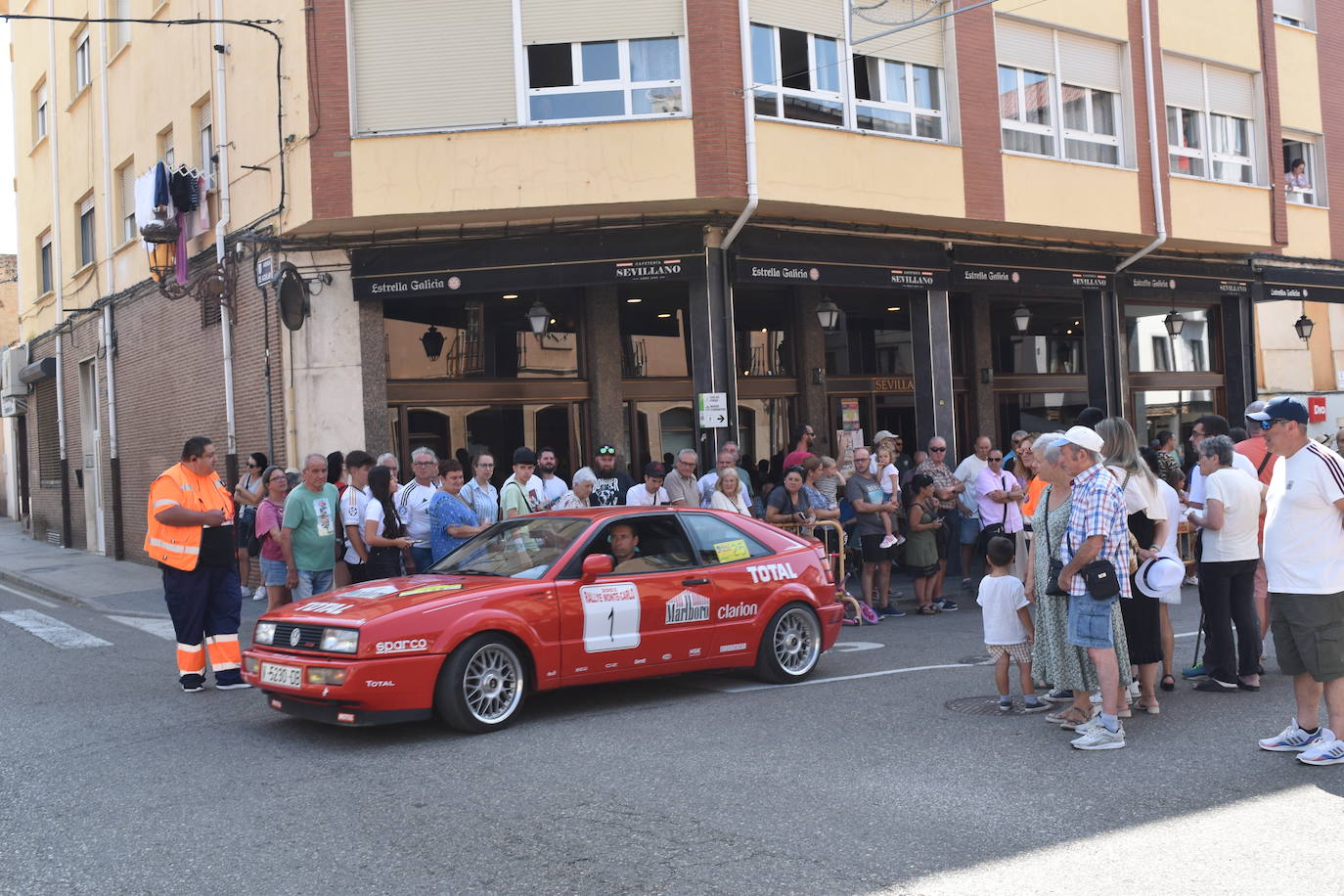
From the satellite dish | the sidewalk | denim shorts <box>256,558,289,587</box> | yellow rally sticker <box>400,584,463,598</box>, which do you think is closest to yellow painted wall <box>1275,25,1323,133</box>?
the satellite dish

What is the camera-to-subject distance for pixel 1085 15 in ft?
59.4

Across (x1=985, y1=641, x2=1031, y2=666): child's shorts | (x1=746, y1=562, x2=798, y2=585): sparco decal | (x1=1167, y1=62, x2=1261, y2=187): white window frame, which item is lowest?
(x1=985, y1=641, x2=1031, y2=666): child's shorts

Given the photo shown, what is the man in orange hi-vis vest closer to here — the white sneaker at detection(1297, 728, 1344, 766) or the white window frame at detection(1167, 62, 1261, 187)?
the white sneaker at detection(1297, 728, 1344, 766)

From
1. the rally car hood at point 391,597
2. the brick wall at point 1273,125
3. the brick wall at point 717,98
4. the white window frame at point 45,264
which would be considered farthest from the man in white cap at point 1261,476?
the white window frame at point 45,264

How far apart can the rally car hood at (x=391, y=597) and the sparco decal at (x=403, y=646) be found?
174 mm

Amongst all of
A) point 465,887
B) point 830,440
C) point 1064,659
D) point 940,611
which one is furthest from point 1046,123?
point 465,887

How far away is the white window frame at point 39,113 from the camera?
2575 centimetres

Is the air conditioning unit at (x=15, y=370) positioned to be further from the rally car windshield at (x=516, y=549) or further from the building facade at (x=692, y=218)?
the rally car windshield at (x=516, y=549)

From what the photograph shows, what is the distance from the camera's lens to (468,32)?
14633 millimetres

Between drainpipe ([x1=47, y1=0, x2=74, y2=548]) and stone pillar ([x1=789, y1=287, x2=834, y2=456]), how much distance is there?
14.6 m

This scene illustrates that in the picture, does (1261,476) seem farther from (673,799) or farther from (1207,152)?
(1207,152)

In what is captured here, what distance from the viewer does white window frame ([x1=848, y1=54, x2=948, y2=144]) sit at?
15.9m

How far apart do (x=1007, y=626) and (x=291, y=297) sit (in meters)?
10.3

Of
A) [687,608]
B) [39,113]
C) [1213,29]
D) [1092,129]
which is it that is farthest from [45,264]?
[1213,29]
